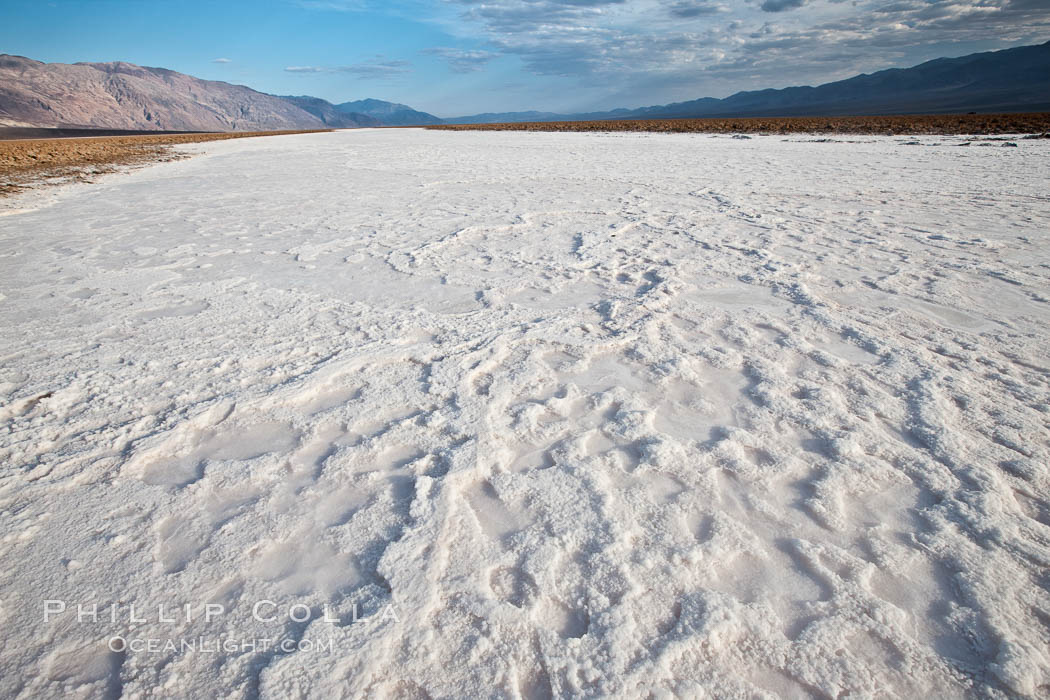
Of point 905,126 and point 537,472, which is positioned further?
point 905,126

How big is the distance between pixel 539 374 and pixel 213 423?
4.72 ft

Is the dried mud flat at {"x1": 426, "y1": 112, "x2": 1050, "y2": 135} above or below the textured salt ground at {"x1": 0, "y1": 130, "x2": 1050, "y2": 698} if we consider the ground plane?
below

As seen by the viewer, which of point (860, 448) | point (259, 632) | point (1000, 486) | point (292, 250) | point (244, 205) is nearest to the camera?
point (259, 632)

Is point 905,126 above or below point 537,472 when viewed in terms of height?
below

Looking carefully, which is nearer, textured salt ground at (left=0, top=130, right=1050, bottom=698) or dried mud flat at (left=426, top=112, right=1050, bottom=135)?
textured salt ground at (left=0, top=130, right=1050, bottom=698)

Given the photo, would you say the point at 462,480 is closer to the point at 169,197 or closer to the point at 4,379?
the point at 4,379

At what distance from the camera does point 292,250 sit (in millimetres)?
4504

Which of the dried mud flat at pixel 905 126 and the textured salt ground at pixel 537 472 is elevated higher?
the textured salt ground at pixel 537 472

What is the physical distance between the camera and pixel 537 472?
1.81 metres

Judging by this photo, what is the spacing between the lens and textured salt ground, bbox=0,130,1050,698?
47.4 inches

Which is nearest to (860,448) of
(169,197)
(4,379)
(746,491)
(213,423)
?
(746,491)

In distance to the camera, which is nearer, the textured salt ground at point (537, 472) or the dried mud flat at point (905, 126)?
the textured salt ground at point (537, 472)

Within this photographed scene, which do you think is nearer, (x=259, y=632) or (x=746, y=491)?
(x=259, y=632)

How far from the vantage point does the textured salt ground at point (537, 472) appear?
47.4 inches
